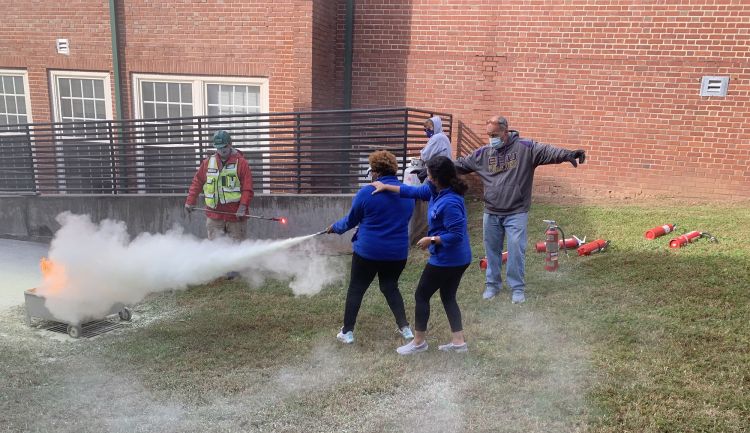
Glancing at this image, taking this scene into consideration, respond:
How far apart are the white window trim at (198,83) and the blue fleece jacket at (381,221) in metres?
6.53

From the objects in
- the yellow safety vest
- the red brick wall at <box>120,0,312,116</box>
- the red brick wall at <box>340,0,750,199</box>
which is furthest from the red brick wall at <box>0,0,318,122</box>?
the yellow safety vest

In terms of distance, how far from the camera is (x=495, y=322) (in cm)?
560

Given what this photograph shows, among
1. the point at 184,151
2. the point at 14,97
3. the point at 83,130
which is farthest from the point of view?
the point at 14,97

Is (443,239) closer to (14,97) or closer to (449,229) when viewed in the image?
(449,229)

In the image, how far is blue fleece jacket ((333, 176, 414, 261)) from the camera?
16.2 ft

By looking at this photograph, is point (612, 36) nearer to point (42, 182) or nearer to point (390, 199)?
point (390, 199)

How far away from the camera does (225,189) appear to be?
7.48m

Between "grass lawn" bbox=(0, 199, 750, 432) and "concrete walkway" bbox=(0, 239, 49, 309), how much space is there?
6.26 ft

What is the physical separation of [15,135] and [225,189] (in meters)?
6.71

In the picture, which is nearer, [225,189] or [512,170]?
[512,170]

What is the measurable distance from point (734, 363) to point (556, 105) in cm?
632

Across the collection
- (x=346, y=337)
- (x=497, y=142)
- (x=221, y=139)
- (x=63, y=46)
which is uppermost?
(x=63, y=46)

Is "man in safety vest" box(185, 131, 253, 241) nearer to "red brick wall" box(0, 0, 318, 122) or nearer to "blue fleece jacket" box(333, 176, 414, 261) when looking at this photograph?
"blue fleece jacket" box(333, 176, 414, 261)

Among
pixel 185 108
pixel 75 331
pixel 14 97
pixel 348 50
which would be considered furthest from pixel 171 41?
pixel 75 331
